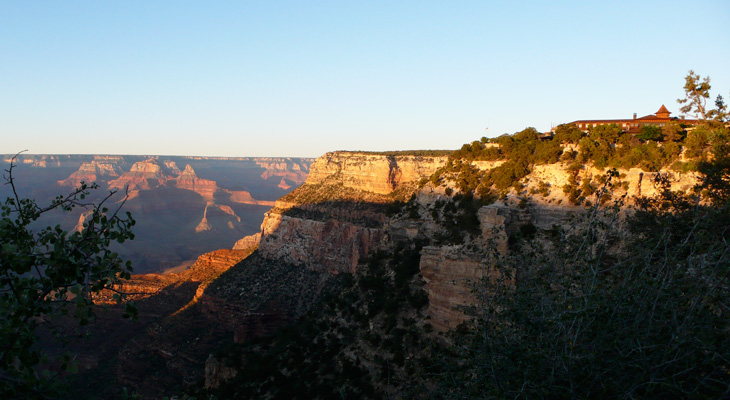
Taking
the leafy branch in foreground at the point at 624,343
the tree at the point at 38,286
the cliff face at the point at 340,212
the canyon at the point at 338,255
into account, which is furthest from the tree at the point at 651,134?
the cliff face at the point at 340,212

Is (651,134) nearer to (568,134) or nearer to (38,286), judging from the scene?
(568,134)

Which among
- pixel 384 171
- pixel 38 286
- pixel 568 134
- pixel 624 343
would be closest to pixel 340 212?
pixel 384 171

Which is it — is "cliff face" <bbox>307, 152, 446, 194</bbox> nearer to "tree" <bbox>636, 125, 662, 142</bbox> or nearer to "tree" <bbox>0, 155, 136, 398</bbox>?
"tree" <bbox>636, 125, 662, 142</bbox>

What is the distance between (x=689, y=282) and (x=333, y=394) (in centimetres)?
1653

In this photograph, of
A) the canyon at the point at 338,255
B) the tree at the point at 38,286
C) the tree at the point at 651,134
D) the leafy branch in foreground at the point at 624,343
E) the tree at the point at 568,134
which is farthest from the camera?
the tree at the point at 568,134

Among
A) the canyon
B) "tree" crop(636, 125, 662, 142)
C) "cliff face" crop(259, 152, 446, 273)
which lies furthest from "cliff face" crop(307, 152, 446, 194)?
"tree" crop(636, 125, 662, 142)

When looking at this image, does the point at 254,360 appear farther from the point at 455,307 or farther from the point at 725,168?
the point at 725,168

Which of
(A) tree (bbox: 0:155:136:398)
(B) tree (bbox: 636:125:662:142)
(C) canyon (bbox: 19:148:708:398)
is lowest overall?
(C) canyon (bbox: 19:148:708:398)

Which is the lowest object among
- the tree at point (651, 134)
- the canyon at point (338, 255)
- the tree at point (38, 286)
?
the canyon at point (338, 255)

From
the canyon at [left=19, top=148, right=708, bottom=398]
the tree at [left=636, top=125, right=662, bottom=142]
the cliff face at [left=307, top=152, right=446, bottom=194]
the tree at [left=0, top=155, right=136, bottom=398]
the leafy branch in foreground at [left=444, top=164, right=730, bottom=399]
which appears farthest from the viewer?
the cliff face at [left=307, top=152, right=446, bottom=194]

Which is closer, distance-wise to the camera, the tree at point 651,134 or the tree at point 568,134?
the tree at point 651,134

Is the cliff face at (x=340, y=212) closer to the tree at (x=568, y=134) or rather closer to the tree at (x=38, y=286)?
the tree at (x=568, y=134)

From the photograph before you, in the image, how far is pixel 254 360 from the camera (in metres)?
29.0

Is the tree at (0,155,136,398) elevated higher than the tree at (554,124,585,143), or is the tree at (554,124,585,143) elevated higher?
the tree at (554,124,585,143)
